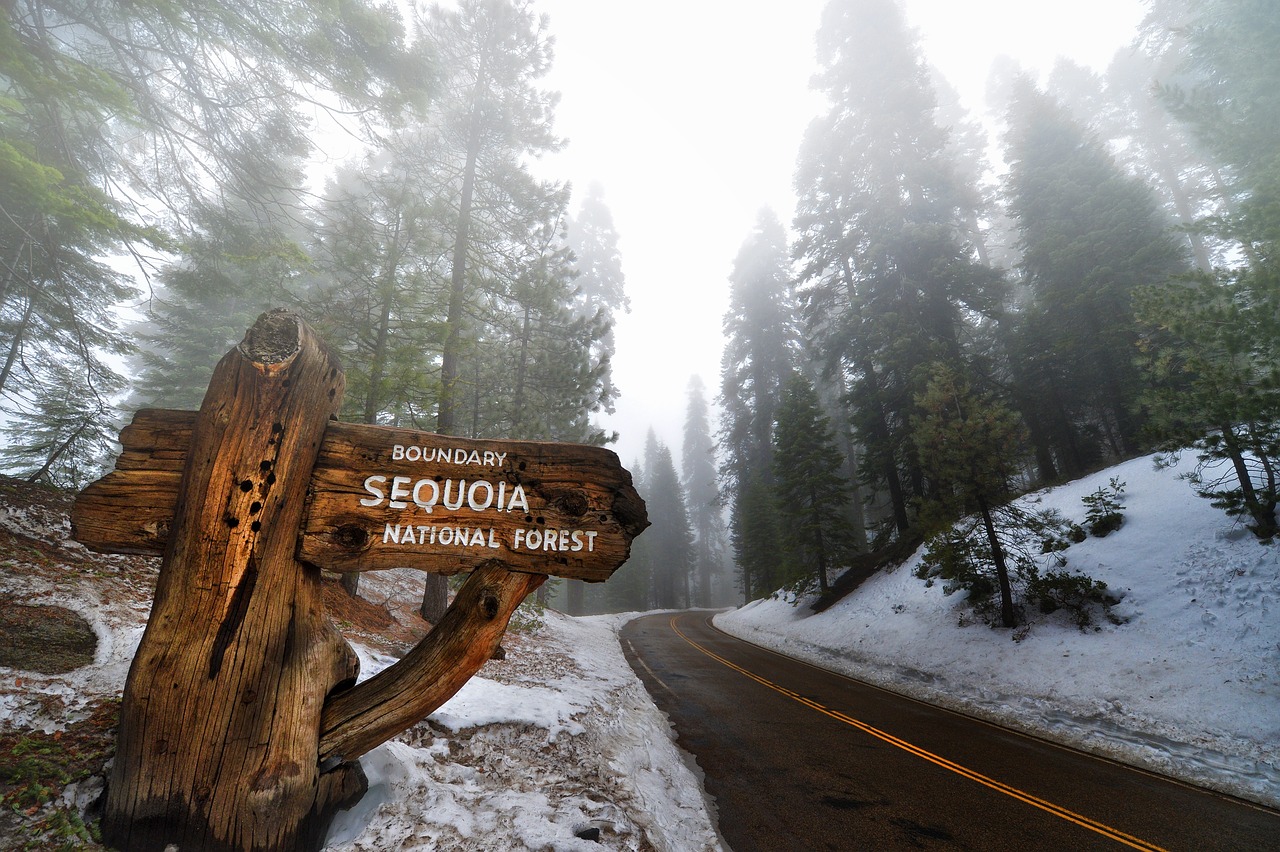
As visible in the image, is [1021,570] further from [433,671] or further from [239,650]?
[239,650]

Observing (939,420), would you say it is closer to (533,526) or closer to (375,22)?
(533,526)

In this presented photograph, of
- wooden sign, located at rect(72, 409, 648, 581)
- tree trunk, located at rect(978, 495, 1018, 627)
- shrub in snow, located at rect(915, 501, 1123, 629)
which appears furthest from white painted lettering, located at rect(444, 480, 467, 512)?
tree trunk, located at rect(978, 495, 1018, 627)

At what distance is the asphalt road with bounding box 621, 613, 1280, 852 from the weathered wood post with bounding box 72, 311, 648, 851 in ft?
9.76

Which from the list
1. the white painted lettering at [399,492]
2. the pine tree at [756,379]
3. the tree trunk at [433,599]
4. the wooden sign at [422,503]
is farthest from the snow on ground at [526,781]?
the pine tree at [756,379]

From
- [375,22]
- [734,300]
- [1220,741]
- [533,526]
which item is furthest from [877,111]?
[533,526]

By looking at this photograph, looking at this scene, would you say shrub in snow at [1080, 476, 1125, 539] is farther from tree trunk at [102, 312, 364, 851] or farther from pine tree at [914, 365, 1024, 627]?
tree trunk at [102, 312, 364, 851]

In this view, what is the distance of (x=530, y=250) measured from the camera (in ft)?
43.7

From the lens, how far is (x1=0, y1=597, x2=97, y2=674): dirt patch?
141 inches

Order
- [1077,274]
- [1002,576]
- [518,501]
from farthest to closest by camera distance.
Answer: [1077,274]
[1002,576]
[518,501]

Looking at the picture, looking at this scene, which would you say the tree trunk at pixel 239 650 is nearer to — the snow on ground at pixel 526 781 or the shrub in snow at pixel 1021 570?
the snow on ground at pixel 526 781

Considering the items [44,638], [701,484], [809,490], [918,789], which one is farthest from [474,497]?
[701,484]

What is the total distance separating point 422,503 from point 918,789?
5619 mm

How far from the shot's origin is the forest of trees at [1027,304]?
8367 mm

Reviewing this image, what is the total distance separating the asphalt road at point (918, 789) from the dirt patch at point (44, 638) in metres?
5.23
